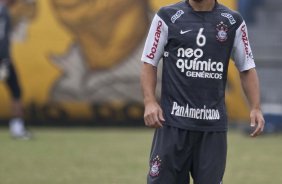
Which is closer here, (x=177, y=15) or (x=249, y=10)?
(x=177, y=15)

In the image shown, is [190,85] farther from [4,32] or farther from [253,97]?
[4,32]

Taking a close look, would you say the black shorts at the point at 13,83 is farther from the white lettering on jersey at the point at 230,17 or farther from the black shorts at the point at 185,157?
the white lettering on jersey at the point at 230,17

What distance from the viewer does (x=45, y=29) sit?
51.2 feet

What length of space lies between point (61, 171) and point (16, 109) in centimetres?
388

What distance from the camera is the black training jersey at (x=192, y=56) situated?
6.02 meters

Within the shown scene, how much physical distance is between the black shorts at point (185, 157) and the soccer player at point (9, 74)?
8.18 m

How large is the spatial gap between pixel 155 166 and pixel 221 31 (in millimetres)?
1026

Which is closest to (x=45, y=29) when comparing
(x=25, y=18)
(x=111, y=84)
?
(x=25, y=18)

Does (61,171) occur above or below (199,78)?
below

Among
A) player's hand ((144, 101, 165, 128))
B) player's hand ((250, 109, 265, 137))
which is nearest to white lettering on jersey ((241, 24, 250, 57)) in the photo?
player's hand ((250, 109, 265, 137))

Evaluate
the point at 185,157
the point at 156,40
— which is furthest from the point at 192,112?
the point at 156,40

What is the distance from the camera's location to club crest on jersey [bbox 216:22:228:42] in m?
6.04

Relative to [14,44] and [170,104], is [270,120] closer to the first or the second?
[14,44]

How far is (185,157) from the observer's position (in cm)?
604
